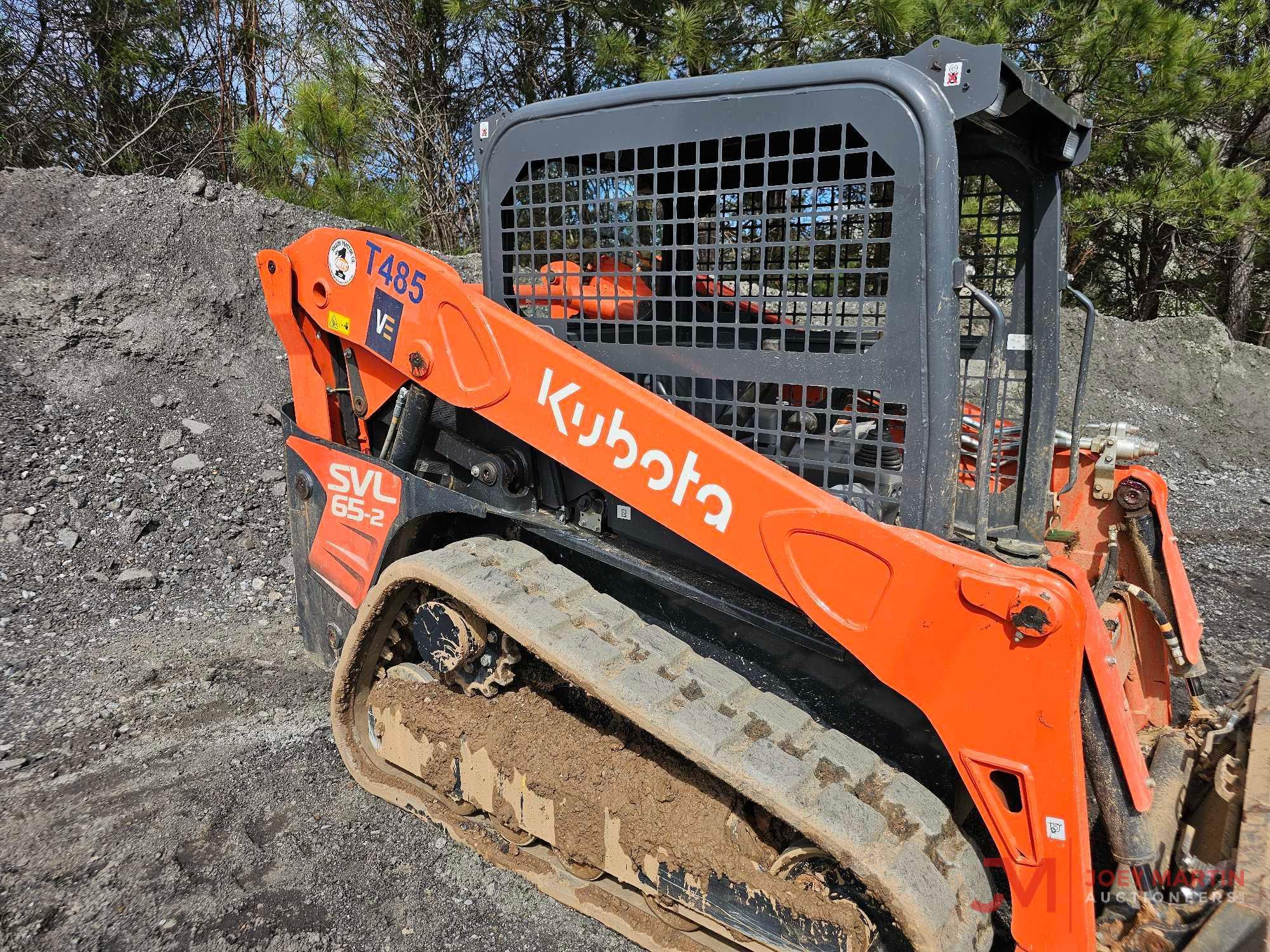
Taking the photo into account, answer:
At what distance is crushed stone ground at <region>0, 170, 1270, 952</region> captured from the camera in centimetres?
230

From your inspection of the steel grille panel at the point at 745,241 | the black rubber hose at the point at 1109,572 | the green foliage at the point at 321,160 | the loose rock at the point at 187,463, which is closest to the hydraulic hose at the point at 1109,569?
the black rubber hose at the point at 1109,572

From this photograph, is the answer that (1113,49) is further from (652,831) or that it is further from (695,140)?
(652,831)

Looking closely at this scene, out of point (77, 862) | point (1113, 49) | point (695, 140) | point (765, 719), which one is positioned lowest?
point (77, 862)

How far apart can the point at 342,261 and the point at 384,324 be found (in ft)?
0.98

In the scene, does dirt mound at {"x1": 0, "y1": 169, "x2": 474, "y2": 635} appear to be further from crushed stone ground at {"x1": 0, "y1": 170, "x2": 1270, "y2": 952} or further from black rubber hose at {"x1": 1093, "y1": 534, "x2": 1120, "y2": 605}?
black rubber hose at {"x1": 1093, "y1": 534, "x2": 1120, "y2": 605}

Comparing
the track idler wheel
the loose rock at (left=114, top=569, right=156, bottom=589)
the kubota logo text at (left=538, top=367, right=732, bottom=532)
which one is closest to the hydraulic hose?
the kubota logo text at (left=538, top=367, right=732, bottom=532)

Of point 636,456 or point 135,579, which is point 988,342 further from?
point 135,579

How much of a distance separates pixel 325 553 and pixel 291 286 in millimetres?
932

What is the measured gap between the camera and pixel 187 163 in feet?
27.8

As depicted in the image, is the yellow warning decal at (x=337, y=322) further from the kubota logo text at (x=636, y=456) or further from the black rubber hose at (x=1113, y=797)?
the black rubber hose at (x=1113, y=797)

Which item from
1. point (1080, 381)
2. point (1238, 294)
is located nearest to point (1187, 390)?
point (1238, 294)

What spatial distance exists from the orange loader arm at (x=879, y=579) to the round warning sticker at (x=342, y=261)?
38 centimetres

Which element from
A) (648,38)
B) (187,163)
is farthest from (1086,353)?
(187,163)

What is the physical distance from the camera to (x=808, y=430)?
86.0 inches
